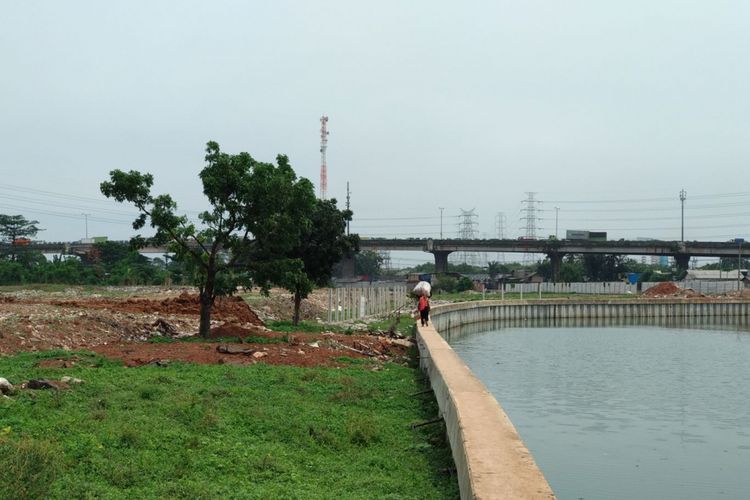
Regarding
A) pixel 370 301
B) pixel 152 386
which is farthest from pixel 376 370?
pixel 370 301

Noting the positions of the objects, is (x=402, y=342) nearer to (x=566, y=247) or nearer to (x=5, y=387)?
(x=5, y=387)

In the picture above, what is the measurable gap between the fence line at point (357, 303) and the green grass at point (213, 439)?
25.3 meters

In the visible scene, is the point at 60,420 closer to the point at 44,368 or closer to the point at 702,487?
the point at 44,368

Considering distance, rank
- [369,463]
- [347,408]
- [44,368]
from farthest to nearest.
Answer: [44,368] < [347,408] < [369,463]

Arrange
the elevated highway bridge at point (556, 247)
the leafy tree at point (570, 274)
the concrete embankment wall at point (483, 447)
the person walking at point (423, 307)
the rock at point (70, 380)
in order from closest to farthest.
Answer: the concrete embankment wall at point (483, 447)
the rock at point (70, 380)
the person walking at point (423, 307)
the elevated highway bridge at point (556, 247)
the leafy tree at point (570, 274)

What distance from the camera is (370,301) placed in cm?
5188

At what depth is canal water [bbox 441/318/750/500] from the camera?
614 inches

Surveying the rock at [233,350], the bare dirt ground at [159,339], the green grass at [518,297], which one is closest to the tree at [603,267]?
the green grass at [518,297]

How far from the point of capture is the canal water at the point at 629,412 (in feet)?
51.2

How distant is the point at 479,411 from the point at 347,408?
3812mm

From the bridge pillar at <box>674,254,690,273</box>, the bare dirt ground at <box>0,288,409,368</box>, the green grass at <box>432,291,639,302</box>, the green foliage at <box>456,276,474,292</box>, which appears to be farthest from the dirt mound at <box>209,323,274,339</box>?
the bridge pillar at <box>674,254,690,273</box>

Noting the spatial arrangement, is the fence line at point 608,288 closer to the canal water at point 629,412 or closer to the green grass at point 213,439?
the canal water at point 629,412

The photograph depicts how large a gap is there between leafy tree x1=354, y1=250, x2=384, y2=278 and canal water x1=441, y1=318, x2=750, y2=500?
123m

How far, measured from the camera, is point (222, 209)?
26.6 metres
